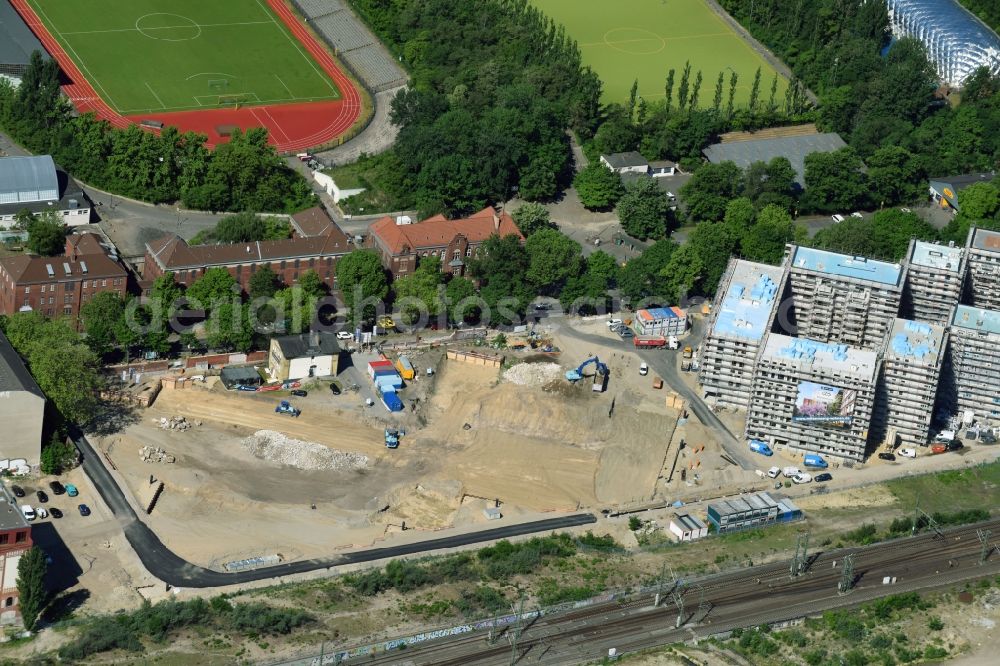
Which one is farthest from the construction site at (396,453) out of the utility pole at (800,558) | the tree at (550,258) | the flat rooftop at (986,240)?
the flat rooftop at (986,240)

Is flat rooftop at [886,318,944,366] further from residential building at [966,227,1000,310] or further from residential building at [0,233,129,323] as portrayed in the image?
residential building at [0,233,129,323]

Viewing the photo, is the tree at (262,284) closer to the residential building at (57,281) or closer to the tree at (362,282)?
the tree at (362,282)

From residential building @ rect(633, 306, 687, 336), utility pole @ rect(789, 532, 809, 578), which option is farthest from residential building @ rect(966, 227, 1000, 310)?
utility pole @ rect(789, 532, 809, 578)

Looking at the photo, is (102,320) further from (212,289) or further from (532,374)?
(532,374)

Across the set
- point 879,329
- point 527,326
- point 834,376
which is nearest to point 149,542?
point 527,326

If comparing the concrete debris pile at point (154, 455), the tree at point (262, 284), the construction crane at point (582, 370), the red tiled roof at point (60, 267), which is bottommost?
the construction crane at point (582, 370)

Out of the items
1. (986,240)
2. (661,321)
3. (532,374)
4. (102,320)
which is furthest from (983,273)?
(102,320)

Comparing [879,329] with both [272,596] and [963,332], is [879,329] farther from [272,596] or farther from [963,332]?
[272,596]
